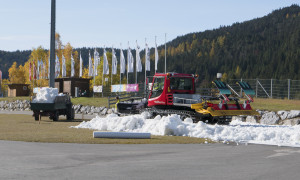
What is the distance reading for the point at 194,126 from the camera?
16.3 meters

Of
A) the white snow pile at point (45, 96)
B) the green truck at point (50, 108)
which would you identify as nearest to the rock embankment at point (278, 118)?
the green truck at point (50, 108)

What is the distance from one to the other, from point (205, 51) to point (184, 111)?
175334mm

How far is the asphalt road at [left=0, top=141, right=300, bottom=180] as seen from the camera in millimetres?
7867

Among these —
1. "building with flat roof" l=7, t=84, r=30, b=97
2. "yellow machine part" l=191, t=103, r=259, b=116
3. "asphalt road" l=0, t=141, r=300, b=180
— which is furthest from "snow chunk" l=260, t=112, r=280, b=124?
"building with flat roof" l=7, t=84, r=30, b=97

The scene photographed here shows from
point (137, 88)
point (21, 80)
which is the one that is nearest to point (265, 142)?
point (137, 88)

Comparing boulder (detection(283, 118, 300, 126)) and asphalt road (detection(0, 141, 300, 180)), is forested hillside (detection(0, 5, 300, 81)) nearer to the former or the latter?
boulder (detection(283, 118, 300, 126))

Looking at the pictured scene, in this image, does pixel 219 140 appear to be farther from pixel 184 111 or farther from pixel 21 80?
pixel 21 80

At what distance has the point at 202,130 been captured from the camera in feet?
51.6

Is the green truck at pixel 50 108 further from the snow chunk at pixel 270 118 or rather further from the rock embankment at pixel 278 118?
the snow chunk at pixel 270 118

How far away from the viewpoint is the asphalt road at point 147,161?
7867 millimetres

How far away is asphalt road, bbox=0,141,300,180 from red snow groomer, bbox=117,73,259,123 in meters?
6.53

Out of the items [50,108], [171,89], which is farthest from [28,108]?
[171,89]

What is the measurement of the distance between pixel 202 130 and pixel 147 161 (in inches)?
259

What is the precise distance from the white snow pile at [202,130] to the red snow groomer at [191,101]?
1817mm
